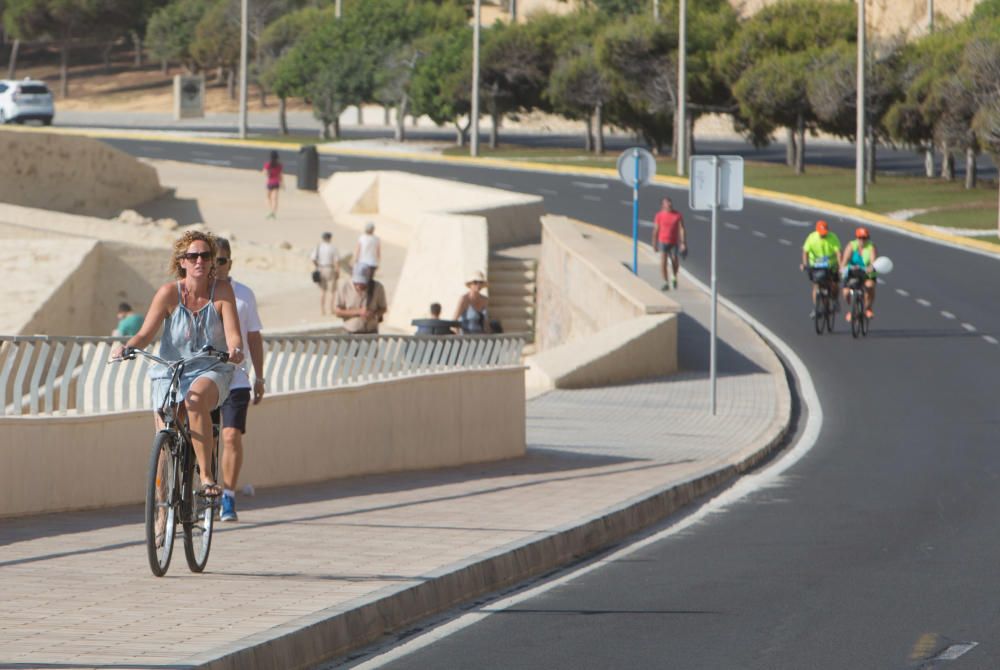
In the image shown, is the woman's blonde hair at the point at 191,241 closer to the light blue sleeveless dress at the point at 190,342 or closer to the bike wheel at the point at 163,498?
the light blue sleeveless dress at the point at 190,342

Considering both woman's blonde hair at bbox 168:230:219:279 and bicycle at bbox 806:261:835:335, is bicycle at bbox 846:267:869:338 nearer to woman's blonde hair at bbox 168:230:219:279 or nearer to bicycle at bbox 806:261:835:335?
bicycle at bbox 806:261:835:335

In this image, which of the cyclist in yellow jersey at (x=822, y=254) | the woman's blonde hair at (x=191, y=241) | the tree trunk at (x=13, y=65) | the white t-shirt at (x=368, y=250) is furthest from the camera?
the tree trunk at (x=13, y=65)

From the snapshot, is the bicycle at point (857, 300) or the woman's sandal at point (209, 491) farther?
the bicycle at point (857, 300)

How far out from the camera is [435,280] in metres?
36.7

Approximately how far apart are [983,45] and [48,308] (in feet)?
109

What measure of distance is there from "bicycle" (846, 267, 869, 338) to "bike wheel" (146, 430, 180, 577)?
22283 millimetres

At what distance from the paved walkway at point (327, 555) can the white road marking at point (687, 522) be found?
0.20 meters

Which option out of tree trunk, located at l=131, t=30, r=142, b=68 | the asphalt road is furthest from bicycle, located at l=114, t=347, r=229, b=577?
tree trunk, located at l=131, t=30, r=142, b=68

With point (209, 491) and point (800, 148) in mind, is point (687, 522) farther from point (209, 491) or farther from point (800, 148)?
point (800, 148)

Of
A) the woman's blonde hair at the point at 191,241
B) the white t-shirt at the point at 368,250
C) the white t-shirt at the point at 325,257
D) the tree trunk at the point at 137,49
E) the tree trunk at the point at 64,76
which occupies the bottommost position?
the white t-shirt at the point at 325,257

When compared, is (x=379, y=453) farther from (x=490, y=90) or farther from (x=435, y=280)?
(x=490, y=90)

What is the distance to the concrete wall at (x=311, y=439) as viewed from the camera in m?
11.8

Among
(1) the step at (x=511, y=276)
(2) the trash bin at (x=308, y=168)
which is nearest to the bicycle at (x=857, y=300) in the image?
(1) the step at (x=511, y=276)

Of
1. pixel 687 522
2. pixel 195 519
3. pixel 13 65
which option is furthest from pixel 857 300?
pixel 13 65
